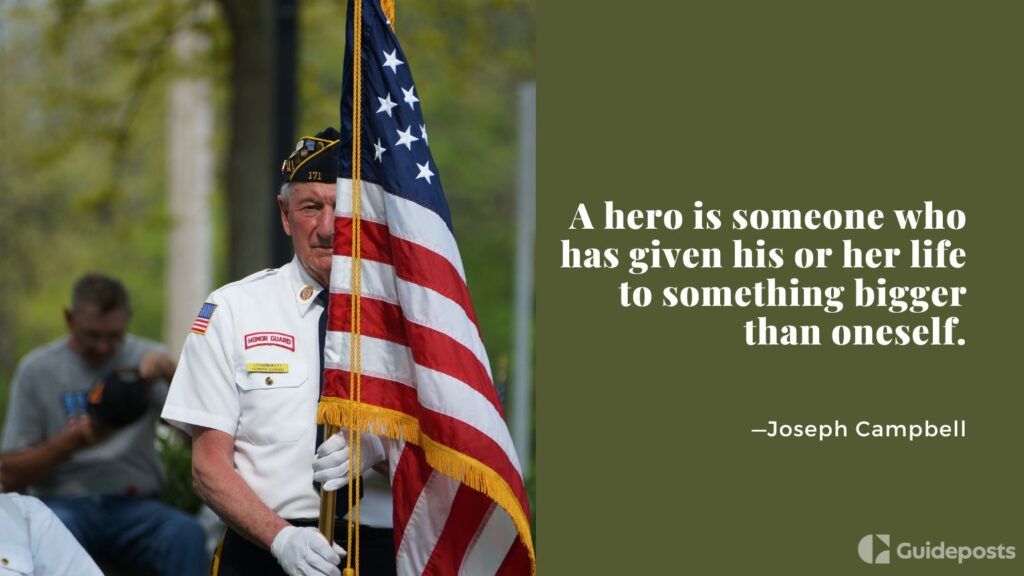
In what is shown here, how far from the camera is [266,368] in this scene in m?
3.84

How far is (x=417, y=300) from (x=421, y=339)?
106 mm

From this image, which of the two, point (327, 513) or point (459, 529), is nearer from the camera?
point (327, 513)

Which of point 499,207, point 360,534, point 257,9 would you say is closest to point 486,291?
point 499,207

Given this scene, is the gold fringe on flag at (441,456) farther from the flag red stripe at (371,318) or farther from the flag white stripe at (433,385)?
the flag red stripe at (371,318)

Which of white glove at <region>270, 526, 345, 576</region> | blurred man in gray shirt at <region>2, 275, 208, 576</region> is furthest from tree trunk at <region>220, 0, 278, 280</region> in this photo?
white glove at <region>270, 526, 345, 576</region>

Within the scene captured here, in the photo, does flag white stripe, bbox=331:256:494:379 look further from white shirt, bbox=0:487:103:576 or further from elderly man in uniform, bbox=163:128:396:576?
white shirt, bbox=0:487:103:576

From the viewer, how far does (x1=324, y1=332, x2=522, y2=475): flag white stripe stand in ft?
12.7

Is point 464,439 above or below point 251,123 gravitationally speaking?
below

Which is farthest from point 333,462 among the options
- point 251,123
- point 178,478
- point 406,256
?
point 251,123

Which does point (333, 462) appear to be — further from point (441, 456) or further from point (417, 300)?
point (417, 300)

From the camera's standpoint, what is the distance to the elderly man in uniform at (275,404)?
146 inches

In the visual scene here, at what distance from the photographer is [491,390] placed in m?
3.99

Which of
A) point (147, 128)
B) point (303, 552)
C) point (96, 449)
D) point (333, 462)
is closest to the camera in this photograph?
point (303, 552)

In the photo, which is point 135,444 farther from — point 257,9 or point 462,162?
point 462,162
